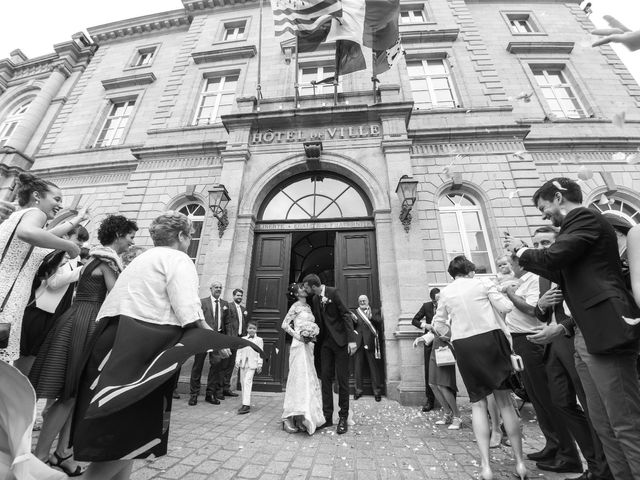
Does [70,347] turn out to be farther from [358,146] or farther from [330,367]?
[358,146]

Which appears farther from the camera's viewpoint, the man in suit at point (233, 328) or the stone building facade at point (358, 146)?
the stone building facade at point (358, 146)

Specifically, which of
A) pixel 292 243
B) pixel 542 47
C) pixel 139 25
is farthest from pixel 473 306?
pixel 139 25

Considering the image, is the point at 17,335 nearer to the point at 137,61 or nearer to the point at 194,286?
the point at 194,286

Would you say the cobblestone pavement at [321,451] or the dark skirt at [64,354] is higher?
the dark skirt at [64,354]

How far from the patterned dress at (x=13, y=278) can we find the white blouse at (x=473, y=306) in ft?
13.4

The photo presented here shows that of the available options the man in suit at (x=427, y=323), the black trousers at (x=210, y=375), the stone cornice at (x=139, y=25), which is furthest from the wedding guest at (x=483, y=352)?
the stone cornice at (x=139, y=25)

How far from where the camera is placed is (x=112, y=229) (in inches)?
107

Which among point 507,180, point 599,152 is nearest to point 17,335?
point 507,180

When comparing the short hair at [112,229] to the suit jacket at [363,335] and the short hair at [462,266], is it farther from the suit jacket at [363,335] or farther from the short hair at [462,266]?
the suit jacket at [363,335]

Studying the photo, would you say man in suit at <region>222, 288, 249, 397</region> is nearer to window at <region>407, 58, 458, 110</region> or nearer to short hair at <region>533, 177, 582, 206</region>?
short hair at <region>533, 177, 582, 206</region>

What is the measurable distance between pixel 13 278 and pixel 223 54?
12.8 meters

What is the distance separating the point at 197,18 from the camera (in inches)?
547

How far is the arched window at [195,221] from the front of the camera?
881 cm

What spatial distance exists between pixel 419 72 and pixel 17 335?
1292cm
